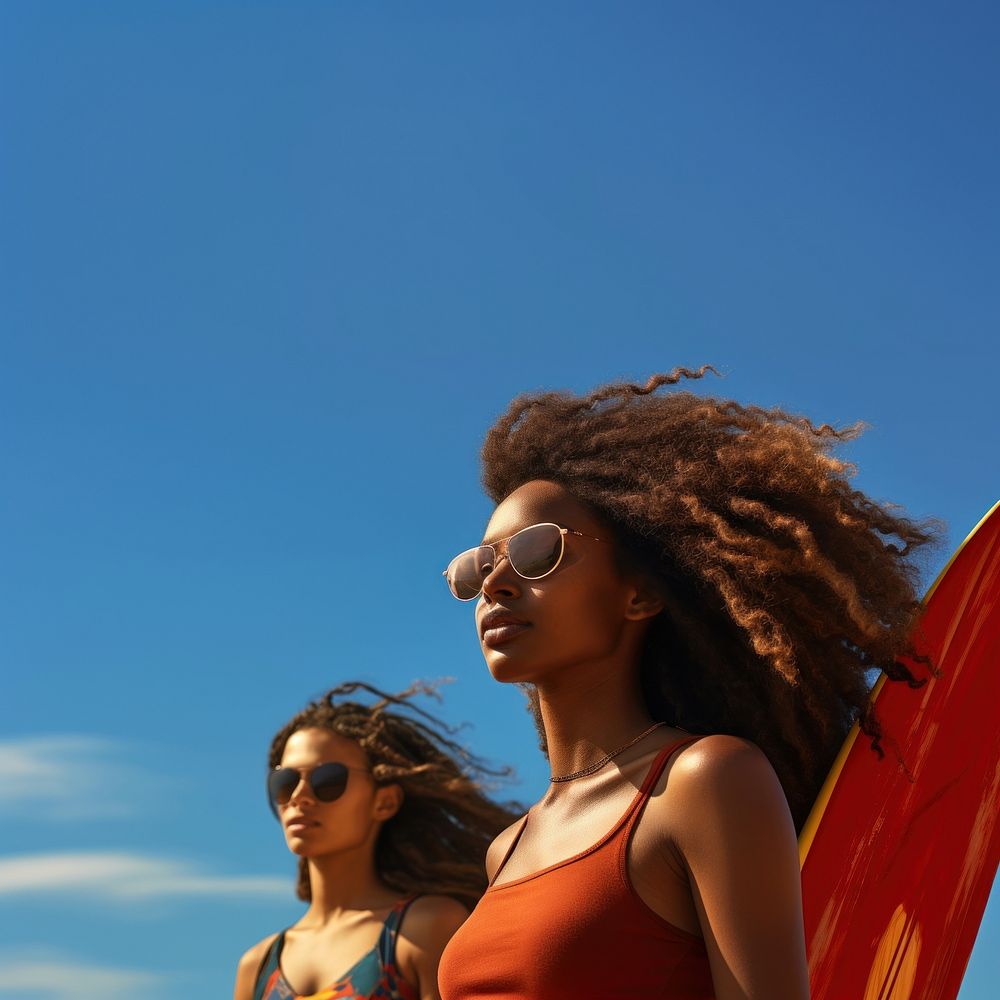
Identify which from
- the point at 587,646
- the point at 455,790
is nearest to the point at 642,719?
the point at 587,646

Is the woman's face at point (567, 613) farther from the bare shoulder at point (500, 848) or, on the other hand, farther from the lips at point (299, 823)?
the lips at point (299, 823)

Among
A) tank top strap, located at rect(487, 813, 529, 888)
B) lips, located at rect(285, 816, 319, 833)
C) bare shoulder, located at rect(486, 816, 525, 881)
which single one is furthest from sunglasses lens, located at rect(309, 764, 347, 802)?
tank top strap, located at rect(487, 813, 529, 888)

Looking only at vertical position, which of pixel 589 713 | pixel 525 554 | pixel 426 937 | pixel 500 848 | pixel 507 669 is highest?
pixel 426 937

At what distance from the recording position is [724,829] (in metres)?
2.46

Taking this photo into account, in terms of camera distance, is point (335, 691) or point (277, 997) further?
point (335, 691)

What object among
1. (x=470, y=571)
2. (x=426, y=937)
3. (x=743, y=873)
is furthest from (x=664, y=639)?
(x=426, y=937)

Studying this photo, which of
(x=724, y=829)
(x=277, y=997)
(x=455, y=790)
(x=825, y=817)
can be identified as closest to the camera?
(x=724, y=829)

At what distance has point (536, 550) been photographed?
3.00 m

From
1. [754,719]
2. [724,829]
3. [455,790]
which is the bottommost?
[724,829]

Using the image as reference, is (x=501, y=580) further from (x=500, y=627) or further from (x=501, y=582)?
A: (x=500, y=627)

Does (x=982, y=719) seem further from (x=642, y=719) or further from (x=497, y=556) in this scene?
(x=497, y=556)

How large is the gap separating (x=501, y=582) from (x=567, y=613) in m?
0.17

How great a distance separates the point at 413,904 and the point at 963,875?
9.97 ft

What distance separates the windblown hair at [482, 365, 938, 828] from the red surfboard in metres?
0.10
